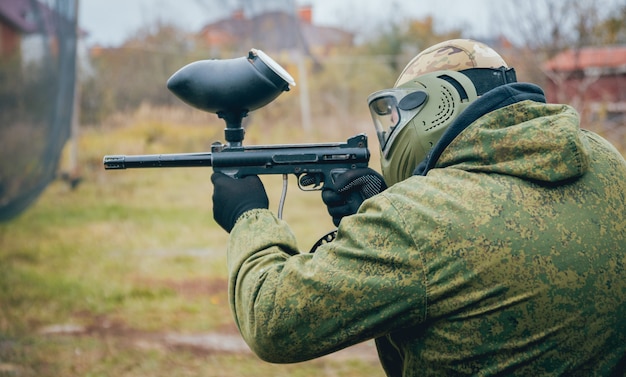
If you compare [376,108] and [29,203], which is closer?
[376,108]

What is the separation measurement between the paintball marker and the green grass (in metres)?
2.07

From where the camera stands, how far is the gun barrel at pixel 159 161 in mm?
2152

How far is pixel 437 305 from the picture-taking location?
131 centimetres

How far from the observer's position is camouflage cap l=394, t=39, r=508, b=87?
5.62ft

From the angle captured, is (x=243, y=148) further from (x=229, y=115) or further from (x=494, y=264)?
(x=494, y=264)

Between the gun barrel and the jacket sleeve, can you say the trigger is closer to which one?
the gun barrel

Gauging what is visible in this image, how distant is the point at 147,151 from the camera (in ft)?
31.5

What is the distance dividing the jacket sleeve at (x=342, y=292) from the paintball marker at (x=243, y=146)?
0.62 m

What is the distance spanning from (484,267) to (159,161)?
1.24 metres

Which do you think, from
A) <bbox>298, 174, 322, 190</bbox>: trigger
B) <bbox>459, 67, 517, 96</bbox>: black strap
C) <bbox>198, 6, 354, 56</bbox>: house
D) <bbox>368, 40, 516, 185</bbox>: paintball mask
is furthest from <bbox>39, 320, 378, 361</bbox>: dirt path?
<bbox>198, 6, 354, 56</bbox>: house

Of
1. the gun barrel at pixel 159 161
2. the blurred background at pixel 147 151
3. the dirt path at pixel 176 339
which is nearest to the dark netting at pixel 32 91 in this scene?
the blurred background at pixel 147 151

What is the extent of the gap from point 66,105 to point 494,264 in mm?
7320

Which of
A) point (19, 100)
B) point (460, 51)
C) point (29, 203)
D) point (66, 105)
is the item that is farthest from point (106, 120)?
point (460, 51)

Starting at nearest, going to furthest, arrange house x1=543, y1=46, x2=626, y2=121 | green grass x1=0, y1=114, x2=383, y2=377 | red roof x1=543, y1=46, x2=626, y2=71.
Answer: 1. green grass x1=0, y1=114, x2=383, y2=377
2. house x1=543, y1=46, x2=626, y2=121
3. red roof x1=543, y1=46, x2=626, y2=71
